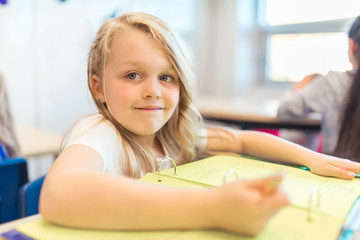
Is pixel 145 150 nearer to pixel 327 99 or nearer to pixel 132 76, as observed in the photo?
pixel 132 76

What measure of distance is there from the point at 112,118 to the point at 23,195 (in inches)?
18.3

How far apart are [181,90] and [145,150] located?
0.15 m

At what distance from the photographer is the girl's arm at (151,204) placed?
0.34 m

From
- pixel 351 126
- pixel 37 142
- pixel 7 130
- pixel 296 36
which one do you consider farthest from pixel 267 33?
pixel 7 130

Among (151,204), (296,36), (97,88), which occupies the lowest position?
(151,204)

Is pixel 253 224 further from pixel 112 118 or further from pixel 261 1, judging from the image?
pixel 261 1

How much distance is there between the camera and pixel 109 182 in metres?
0.40

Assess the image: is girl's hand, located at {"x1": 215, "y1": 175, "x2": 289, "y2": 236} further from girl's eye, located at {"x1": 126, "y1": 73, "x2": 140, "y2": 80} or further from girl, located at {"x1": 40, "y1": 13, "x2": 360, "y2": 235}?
girl's eye, located at {"x1": 126, "y1": 73, "x2": 140, "y2": 80}

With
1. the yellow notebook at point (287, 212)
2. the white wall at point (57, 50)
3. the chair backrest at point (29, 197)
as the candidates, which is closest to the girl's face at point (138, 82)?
the yellow notebook at point (287, 212)

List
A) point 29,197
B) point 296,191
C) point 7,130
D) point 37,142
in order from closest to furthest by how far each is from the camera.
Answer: point 296,191 → point 29,197 → point 7,130 → point 37,142

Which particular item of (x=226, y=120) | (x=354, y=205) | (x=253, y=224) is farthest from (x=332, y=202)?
(x=226, y=120)

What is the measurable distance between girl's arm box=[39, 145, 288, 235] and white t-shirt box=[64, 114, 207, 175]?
0.11 m

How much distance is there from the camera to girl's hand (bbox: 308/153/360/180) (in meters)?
0.60

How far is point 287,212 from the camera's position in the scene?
16.1 inches
